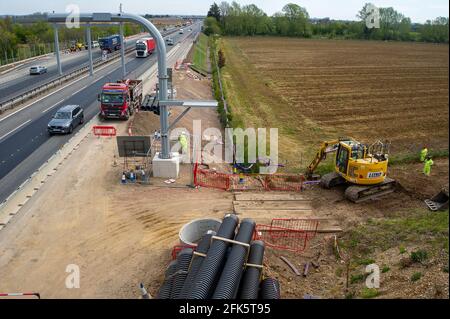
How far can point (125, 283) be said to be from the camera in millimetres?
13656

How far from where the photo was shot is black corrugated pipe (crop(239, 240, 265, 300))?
11353mm

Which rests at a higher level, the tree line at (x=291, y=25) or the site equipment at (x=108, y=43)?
the tree line at (x=291, y=25)

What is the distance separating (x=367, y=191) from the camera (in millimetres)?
19812

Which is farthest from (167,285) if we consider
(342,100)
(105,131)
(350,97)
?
(350,97)

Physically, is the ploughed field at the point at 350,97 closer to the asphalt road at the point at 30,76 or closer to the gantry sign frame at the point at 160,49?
the gantry sign frame at the point at 160,49

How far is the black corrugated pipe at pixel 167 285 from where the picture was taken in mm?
12177

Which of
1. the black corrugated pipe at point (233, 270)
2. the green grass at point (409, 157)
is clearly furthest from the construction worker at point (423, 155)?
the black corrugated pipe at point (233, 270)

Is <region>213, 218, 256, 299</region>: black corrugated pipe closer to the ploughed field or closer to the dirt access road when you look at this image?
the dirt access road

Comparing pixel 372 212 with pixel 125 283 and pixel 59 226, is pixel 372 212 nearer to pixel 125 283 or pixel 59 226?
pixel 125 283

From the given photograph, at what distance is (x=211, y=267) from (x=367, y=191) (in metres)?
11.0

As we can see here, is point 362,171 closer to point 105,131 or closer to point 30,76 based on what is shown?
point 105,131

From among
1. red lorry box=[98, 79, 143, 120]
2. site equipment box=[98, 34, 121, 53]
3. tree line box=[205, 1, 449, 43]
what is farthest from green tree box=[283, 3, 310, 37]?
red lorry box=[98, 79, 143, 120]

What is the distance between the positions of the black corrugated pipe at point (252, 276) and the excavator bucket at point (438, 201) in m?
9.51

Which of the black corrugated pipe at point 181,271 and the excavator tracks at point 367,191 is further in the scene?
the excavator tracks at point 367,191
